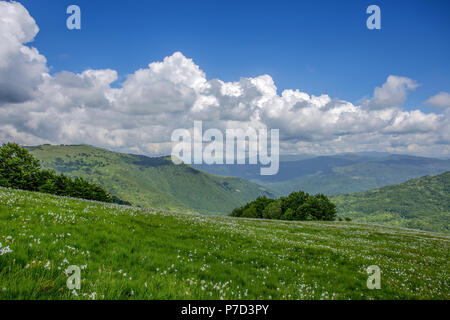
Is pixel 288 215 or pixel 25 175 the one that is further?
pixel 288 215

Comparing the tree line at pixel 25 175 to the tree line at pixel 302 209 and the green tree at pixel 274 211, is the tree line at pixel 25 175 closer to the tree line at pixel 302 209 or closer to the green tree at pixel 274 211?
the green tree at pixel 274 211

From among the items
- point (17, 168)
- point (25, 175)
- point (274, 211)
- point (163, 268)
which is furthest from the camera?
point (274, 211)

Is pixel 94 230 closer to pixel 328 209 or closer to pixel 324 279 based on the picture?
pixel 324 279

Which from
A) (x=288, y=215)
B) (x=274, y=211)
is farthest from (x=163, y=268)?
(x=274, y=211)

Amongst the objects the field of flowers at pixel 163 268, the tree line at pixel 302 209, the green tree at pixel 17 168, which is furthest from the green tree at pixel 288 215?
the green tree at pixel 17 168

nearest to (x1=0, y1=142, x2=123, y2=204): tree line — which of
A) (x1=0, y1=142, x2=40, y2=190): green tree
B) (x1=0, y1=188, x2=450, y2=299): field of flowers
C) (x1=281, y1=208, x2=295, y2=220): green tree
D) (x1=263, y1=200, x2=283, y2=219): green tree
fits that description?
(x1=0, y1=142, x2=40, y2=190): green tree

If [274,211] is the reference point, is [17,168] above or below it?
above

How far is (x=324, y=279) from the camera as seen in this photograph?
352 inches

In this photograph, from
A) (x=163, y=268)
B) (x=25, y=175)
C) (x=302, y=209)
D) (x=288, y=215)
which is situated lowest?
(x=288, y=215)

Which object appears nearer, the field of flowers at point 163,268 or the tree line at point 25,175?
the field of flowers at point 163,268

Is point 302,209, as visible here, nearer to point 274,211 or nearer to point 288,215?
point 288,215
